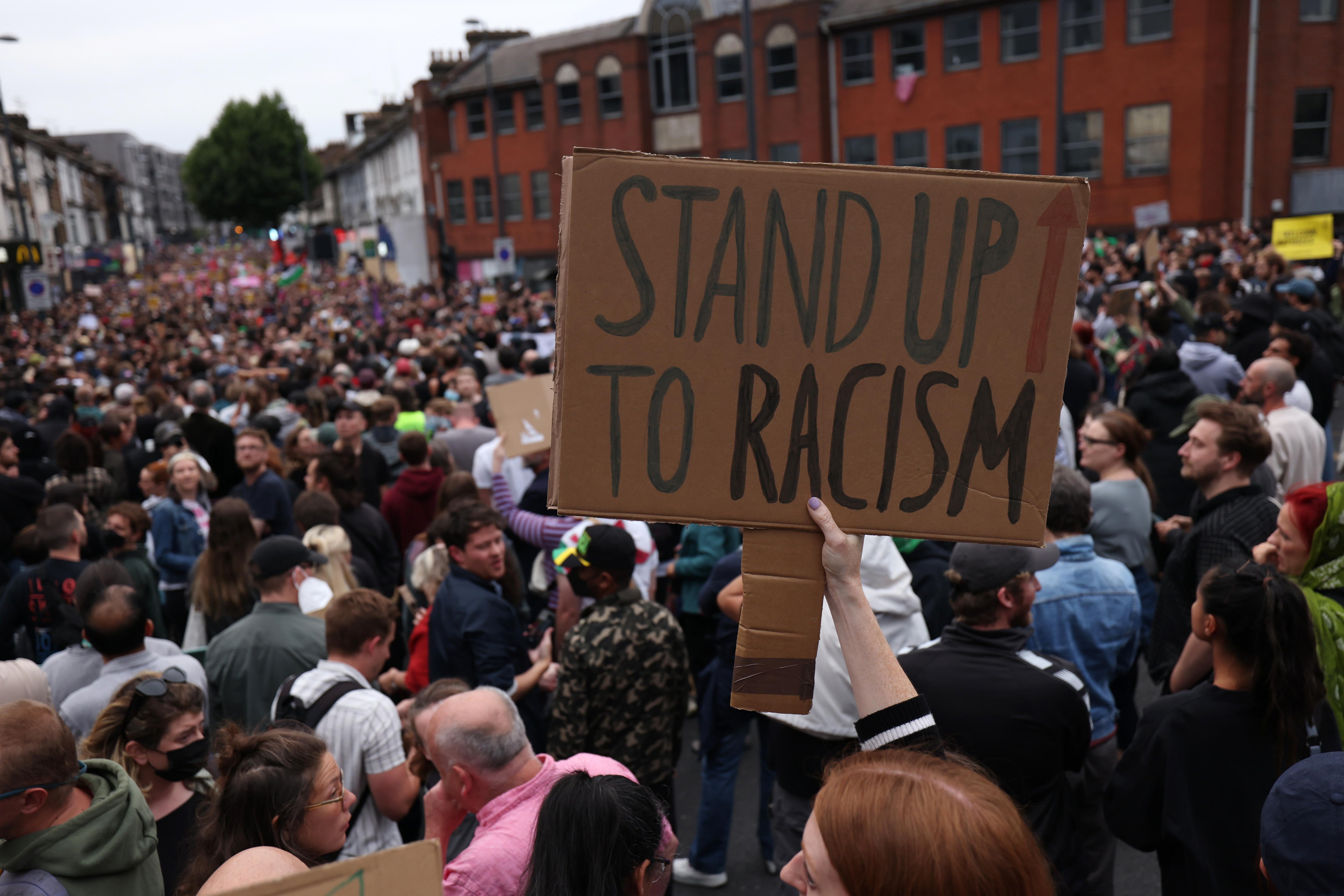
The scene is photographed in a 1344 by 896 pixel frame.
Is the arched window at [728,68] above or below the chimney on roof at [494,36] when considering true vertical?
below

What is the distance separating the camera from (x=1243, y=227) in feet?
83.3

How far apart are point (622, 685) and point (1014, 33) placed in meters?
31.0

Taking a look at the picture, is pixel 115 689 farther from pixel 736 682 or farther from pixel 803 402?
pixel 803 402

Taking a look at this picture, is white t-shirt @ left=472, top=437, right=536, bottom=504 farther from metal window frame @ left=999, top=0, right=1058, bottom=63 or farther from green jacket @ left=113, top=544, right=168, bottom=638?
metal window frame @ left=999, top=0, right=1058, bottom=63

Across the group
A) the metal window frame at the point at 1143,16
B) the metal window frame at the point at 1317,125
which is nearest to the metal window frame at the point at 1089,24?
the metal window frame at the point at 1143,16

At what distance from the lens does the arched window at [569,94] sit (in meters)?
38.4

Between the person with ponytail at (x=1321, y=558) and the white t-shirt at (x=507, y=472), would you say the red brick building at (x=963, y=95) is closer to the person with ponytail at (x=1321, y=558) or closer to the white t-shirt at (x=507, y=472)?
the white t-shirt at (x=507, y=472)

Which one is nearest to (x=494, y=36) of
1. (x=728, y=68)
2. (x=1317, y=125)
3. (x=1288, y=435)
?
(x=728, y=68)

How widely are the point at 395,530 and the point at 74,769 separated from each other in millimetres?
4611

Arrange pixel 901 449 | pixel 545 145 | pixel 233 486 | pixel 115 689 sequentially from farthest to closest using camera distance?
pixel 545 145
pixel 233 486
pixel 115 689
pixel 901 449

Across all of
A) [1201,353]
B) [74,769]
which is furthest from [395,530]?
[1201,353]

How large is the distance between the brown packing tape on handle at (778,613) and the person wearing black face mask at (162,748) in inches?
79.2

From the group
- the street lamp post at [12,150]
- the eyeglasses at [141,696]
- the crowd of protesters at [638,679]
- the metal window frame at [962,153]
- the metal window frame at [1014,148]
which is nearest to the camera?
the crowd of protesters at [638,679]

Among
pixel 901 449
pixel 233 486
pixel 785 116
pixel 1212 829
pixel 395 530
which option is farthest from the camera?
pixel 785 116
